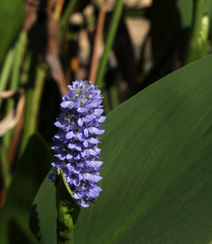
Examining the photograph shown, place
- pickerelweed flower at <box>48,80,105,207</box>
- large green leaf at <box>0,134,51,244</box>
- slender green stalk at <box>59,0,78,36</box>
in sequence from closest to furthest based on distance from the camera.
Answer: pickerelweed flower at <box>48,80,105,207</box>, large green leaf at <box>0,134,51,244</box>, slender green stalk at <box>59,0,78,36</box>

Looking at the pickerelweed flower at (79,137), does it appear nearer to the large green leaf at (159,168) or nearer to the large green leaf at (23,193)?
the large green leaf at (159,168)

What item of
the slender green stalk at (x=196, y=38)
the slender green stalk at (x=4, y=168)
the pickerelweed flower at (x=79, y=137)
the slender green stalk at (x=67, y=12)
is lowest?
the slender green stalk at (x=4, y=168)

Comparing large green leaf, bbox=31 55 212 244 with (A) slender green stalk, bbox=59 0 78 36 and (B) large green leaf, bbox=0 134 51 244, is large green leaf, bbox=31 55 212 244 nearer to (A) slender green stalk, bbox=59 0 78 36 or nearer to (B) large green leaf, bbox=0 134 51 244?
(B) large green leaf, bbox=0 134 51 244

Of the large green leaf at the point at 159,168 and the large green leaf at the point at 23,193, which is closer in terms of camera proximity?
the large green leaf at the point at 159,168

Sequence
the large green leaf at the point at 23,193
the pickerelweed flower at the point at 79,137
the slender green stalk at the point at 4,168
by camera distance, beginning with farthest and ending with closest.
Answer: the slender green stalk at the point at 4,168
the large green leaf at the point at 23,193
the pickerelweed flower at the point at 79,137

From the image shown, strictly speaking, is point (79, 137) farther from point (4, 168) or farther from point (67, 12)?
point (67, 12)

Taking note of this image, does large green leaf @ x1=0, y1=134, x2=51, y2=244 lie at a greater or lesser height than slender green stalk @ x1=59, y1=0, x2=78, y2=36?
lesser

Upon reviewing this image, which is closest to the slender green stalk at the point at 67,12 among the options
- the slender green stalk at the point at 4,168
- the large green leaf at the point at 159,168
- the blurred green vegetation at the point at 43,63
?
the blurred green vegetation at the point at 43,63

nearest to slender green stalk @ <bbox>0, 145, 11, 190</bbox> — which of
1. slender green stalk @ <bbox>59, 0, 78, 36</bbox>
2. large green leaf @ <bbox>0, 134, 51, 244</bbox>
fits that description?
large green leaf @ <bbox>0, 134, 51, 244</bbox>
